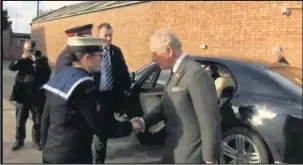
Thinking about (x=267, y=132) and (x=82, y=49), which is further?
(x=267, y=132)

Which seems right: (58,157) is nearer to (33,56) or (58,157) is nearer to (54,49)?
(33,56)

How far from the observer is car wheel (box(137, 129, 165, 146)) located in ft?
18.4

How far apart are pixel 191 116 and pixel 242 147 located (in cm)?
208

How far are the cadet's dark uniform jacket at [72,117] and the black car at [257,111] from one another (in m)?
2.41

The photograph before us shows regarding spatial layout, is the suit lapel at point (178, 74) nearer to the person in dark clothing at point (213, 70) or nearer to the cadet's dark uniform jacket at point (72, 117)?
the cadet's dark uniform jacket at point (72, 117)

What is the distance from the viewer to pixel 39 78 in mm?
6160

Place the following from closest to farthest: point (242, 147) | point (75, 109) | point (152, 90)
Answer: point (75, 109)
point (242, 147)
point (152, 90)

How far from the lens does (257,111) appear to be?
4.74m

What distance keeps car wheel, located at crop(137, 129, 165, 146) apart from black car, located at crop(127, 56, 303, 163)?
15mm


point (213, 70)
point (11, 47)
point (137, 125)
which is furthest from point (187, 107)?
point (11, 47)

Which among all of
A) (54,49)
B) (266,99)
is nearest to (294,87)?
(266,99)

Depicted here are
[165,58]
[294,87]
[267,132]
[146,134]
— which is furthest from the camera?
[146,134]

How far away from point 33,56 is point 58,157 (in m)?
3.60

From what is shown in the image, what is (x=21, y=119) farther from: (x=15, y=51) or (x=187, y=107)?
(x=15, y=51)
